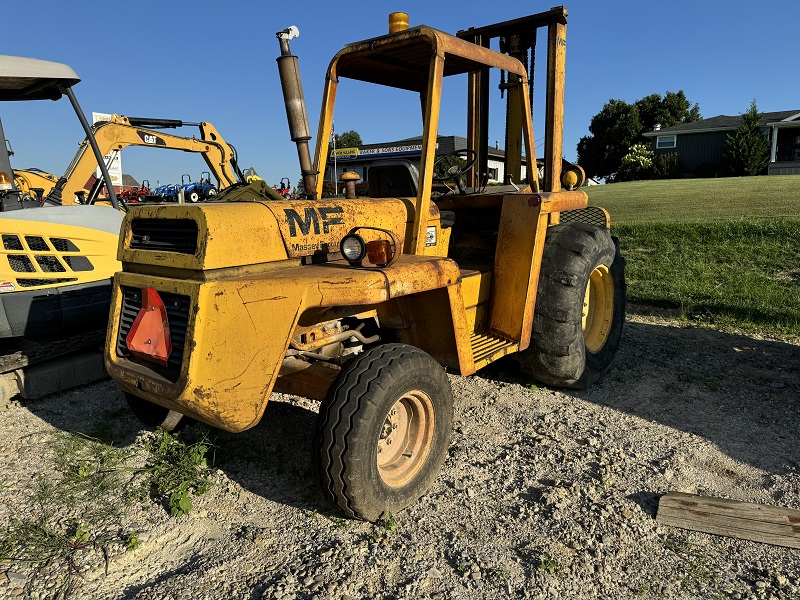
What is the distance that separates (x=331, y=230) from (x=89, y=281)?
329cm

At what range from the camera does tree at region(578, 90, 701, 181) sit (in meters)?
44.0

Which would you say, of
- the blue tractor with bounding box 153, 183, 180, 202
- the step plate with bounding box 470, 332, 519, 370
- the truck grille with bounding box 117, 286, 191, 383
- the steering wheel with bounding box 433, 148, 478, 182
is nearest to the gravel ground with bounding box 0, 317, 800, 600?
the step plate with bounding box 470, 332, 519, 370

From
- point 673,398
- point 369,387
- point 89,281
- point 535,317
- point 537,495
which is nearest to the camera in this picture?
point 369,387

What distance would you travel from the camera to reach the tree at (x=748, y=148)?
32.2 metres

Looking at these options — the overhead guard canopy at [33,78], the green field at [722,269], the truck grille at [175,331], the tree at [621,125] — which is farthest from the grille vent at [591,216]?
the tree at [621,125]

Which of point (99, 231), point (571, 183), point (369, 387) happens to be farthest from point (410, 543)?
point (99, 231)

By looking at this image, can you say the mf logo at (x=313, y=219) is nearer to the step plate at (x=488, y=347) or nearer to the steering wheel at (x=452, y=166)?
the steering wheel at (x=452, y=166)

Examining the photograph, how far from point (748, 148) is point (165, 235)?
3605 cm

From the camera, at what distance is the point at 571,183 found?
499 cm

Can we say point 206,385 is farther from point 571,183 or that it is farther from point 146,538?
point 571,183

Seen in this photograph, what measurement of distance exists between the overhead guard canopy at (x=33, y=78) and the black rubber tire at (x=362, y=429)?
4.82 metres

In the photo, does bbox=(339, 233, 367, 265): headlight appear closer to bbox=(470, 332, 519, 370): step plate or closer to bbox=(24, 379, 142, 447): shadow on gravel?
bbox=(470, 332, 519, 370): step plate

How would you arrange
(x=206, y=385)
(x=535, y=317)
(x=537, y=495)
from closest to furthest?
(x=206, y=385), (x=537, y=495), (x=535, y=317)

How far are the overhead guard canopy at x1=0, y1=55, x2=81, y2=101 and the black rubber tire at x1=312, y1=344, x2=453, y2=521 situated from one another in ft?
15.8
